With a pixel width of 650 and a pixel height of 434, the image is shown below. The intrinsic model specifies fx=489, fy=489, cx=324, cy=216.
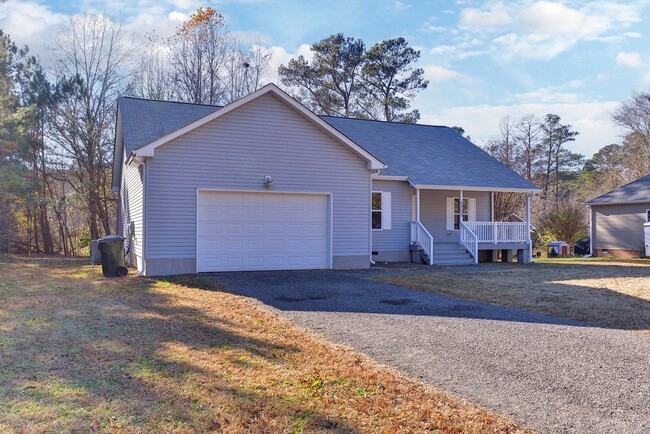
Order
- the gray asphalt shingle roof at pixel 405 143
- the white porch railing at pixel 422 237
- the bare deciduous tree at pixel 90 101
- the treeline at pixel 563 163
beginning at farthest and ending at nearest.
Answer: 1. the treeline at pixel 563 163
2. the bare deciduous tree at pixel 90 101
3. the white porch railing at pixel 422 237
4. the gray asphalt shingle roof at pixel 405 143

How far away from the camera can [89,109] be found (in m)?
23.5

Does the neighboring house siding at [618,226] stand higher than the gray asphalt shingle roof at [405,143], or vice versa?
the gray asphalt shingle roof at [405,143]

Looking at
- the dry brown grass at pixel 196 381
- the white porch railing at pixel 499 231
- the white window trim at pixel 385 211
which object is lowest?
the dry brown grass at pixel 196 381

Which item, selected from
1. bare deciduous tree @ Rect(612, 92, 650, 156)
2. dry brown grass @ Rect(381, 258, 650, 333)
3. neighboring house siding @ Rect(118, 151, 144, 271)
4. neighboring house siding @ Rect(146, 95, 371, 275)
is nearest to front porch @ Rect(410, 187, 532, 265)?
dry brown grass @ Rect(381, 258, 650, 333)

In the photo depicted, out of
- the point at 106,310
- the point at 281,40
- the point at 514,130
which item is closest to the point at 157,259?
the point at 106,310

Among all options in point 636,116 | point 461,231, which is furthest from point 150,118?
point 636,116

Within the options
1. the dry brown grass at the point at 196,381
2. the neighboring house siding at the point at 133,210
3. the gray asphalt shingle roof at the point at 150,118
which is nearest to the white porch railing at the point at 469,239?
the gray asphalt shingle roof at the point at 150,118

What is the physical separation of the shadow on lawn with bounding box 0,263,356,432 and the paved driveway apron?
1.29 m

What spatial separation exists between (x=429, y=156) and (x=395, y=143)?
1.50 metres

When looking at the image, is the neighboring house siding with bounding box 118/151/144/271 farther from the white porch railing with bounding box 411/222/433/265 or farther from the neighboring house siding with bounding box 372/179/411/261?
the white porch railing with bounding box 411/222/433/265

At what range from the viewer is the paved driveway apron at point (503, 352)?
12.6ft

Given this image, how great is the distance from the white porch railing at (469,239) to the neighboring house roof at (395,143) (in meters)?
1.52

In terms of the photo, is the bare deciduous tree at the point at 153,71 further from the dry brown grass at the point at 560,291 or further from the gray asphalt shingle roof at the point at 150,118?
the dry brown grass at the point at 560,291

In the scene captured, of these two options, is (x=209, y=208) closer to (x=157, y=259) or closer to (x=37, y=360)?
(x=157, y=259)
